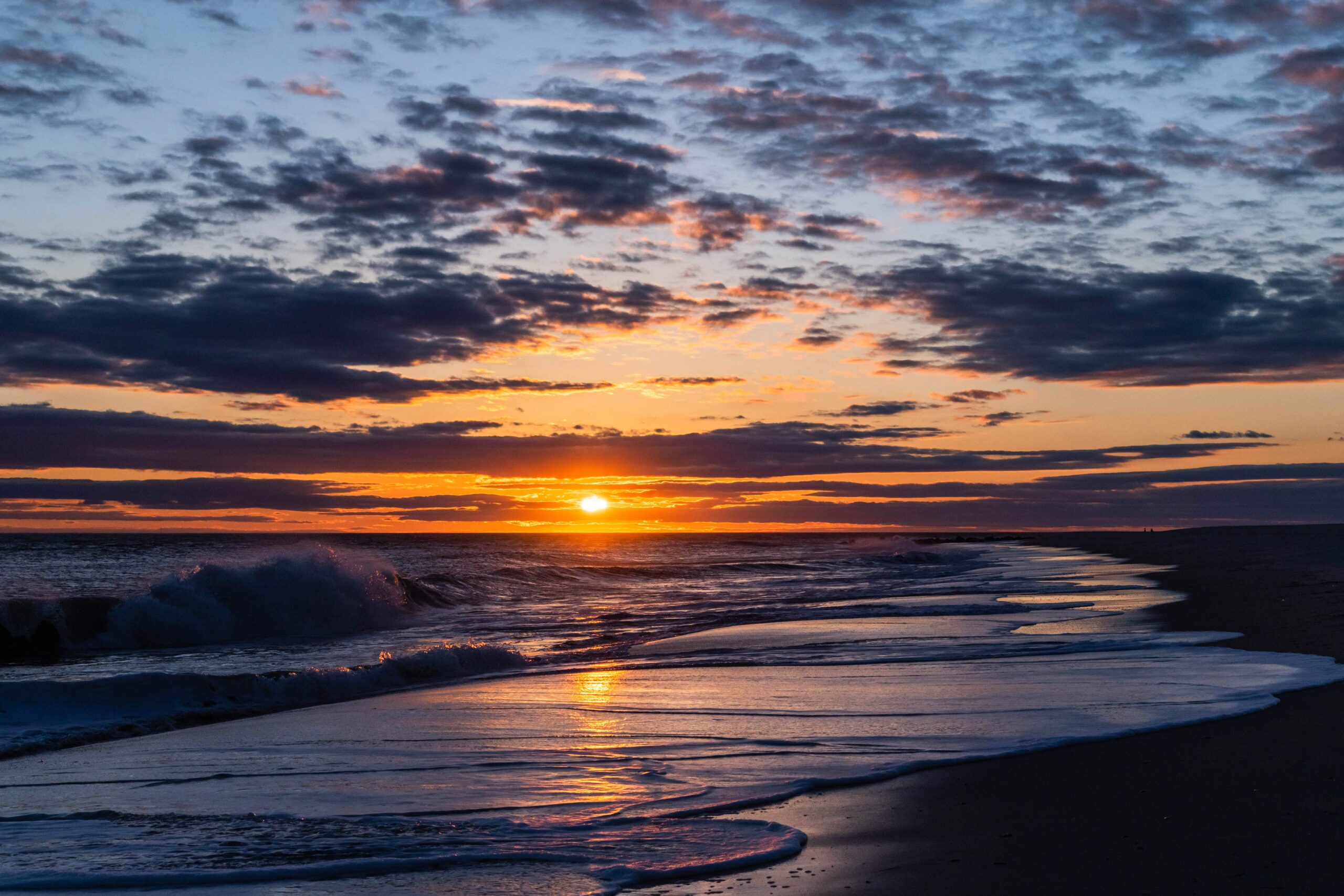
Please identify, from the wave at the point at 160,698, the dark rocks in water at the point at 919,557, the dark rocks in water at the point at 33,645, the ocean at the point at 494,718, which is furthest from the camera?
the dark rocks in water at the point at 919,557

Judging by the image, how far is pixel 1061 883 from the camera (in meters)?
4.20

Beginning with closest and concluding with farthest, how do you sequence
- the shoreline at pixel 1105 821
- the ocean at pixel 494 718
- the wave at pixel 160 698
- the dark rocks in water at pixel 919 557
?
the shoreline at pixel 1105 821 → the ocean at pixel 494 718 → the wave at pixel 160 698 → the dark rocks in water at pixel 919 557

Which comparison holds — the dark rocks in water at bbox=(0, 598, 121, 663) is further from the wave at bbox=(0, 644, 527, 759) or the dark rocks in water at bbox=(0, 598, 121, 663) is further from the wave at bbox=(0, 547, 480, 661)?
the wave at bbox=(0, 644, 527, 759)

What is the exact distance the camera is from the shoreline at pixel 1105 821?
424cm

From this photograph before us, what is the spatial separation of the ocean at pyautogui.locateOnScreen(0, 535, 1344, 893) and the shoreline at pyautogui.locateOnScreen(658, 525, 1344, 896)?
0.93 feet

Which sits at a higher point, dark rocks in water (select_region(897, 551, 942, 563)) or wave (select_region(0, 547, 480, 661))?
wave (select_region(0, 547, 480, 661))

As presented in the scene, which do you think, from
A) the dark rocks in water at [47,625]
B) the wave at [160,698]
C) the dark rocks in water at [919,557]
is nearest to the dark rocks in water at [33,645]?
the dark rocks in water at [47,625]

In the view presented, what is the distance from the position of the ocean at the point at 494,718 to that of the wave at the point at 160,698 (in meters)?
0.04

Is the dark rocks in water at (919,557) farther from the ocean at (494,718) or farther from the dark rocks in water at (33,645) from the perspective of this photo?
the dark rocks in water at (33,645)

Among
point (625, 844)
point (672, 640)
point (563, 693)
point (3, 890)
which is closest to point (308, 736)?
point (563, 693)

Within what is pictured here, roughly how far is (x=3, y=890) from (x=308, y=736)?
374 cm

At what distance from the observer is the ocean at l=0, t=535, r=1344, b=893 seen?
4.88 metres

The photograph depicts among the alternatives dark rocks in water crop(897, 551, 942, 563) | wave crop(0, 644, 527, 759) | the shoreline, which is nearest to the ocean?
wave crop(0, 644, 527, 759)

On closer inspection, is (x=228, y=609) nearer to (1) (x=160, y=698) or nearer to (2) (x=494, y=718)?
(1) (x=160, y=698)
